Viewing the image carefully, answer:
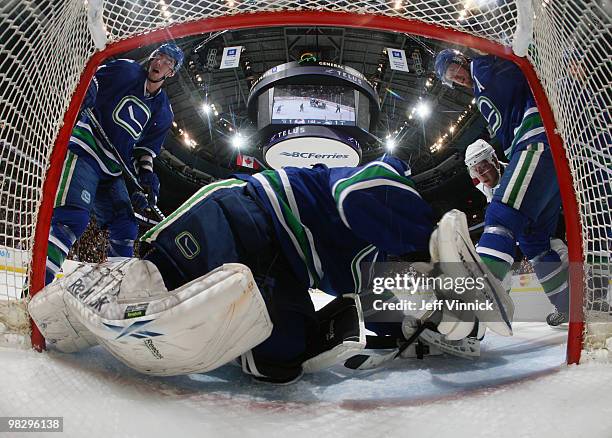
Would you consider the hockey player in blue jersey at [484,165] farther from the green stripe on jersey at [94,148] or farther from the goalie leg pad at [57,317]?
the goalie leg pad at [57,317]

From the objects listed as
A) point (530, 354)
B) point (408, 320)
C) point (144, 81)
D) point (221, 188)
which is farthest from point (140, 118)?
point (530, 354)

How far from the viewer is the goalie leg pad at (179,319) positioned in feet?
1.67

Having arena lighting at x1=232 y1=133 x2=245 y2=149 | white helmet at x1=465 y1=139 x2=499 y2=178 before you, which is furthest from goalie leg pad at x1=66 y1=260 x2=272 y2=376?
arena lighting at x1=232 y1=133 x2=245 y2=149

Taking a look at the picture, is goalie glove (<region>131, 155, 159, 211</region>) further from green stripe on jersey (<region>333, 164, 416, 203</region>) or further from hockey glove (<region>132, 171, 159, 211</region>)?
green stripe on jersey (<region>333, 164, 416, 203</region>)

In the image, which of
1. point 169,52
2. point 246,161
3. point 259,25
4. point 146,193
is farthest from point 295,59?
point 259,25

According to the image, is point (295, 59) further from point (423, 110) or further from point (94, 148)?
point (94, 148)

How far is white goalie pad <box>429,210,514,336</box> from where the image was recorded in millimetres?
639

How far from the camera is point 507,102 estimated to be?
4.53ft

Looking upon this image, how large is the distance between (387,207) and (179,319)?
1.26 ft

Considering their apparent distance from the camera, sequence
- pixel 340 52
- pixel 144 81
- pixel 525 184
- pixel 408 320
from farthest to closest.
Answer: pixel 340 52
pixel 144 81
pixel 525 184
pixel 408 320

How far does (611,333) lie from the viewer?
676mm

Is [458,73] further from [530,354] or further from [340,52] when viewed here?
[340,52]

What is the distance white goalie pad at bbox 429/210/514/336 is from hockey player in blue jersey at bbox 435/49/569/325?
46cm

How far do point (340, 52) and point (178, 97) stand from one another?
10.3ft
